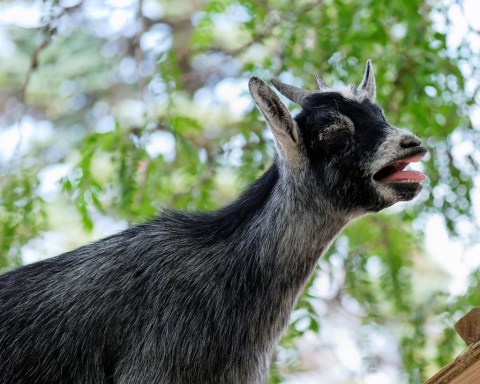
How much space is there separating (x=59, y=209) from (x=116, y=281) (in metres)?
7.76

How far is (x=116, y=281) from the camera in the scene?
4359 millimetres

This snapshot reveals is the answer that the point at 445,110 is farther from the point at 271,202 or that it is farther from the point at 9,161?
the point at 9,161

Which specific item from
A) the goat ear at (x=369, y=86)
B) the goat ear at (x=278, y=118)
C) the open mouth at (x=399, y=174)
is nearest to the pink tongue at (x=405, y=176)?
the open mouth at (x=399, y=174)

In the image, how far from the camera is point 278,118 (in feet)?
13.8

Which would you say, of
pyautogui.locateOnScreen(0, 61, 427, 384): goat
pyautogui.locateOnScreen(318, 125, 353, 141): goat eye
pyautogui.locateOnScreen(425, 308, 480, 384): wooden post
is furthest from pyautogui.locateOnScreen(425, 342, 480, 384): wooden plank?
pyautogui.locateOnScreen(318, 125, 353, 141): goat eye

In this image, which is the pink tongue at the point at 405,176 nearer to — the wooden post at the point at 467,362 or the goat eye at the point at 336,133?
the goat eye at the point at 336,133

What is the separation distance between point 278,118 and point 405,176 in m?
0.64

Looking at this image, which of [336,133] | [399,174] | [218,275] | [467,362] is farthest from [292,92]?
[467,362]

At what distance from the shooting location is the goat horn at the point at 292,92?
4.63 meters

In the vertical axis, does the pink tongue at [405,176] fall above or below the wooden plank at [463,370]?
above

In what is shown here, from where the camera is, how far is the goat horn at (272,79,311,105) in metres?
4.63

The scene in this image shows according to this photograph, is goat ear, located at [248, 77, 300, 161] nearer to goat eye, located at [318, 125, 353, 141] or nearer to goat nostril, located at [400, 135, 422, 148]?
goat eye, located at [318, 125, 353, 141]

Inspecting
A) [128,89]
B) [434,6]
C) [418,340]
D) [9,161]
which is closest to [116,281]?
[9,161]

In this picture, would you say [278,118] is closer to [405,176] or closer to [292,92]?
[292,92]
